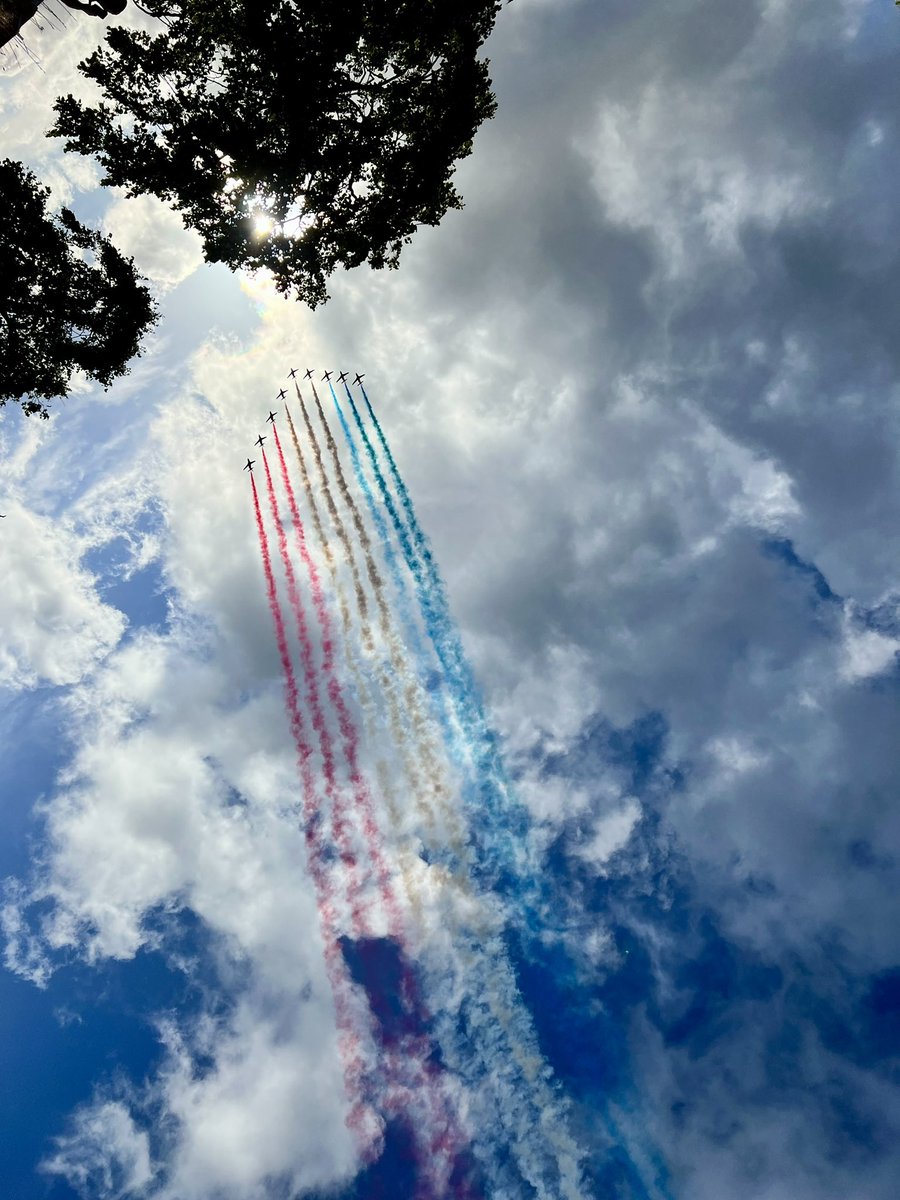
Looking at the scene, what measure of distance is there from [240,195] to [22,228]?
8371mm

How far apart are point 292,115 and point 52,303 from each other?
12.2 m

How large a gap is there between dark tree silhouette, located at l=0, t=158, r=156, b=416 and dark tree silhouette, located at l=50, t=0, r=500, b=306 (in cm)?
321

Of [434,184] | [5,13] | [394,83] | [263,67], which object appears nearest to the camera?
[5,13]

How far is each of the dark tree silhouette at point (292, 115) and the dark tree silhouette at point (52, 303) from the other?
10.5 feet

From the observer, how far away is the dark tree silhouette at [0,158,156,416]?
868 inches

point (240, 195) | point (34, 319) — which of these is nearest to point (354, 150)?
point (240, 195)

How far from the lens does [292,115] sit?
21.5 meters

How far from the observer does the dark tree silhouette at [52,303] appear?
22.0 meters

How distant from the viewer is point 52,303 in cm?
2356

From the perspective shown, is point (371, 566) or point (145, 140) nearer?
point (145, 140)

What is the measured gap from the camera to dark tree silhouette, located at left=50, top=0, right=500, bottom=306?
20719mm

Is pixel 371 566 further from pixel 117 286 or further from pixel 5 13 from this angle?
pixel 5 13

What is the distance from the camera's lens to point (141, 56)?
21266mm

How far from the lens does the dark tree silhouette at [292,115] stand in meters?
20.7
